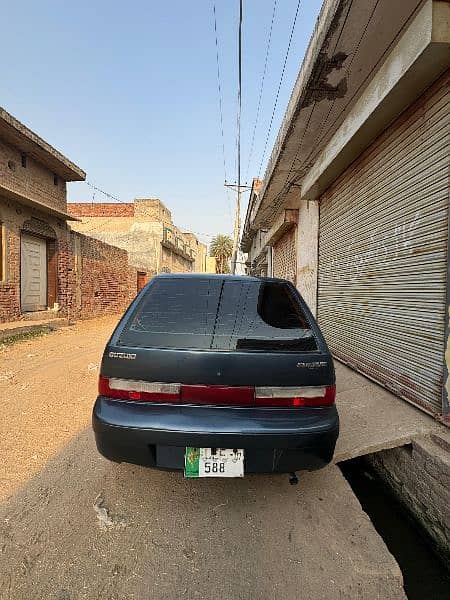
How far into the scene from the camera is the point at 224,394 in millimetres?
1949

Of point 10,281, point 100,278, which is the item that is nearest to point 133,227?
point 100,278

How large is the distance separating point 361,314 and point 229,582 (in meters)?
3.47

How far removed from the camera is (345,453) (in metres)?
2.50

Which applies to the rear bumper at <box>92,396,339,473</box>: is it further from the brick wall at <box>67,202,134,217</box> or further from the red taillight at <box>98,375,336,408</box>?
the brick wall at <box>67,202,134,217</box>

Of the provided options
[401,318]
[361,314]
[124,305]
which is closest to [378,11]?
[401,318]

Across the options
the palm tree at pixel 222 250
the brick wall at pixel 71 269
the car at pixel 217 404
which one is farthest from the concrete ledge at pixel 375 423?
the palm tree at pixel 222 250

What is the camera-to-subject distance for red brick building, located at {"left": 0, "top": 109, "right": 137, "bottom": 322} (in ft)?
28.8

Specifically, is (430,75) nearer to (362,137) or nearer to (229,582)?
(362,137)

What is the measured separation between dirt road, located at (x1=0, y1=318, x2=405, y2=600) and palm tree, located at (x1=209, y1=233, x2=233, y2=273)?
142 ft

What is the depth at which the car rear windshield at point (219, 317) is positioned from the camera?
206 centimetres

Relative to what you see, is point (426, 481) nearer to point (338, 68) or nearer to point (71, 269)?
point (338, 68)

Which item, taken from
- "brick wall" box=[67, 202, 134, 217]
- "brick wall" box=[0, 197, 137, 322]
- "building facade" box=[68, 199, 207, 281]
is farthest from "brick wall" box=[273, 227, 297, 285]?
"brick wall" box=[67, 202, 134, 217]

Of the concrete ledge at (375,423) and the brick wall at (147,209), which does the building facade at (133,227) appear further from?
the concrete ledge at (375,423)

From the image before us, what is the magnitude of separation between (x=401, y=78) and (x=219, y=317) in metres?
2.63
